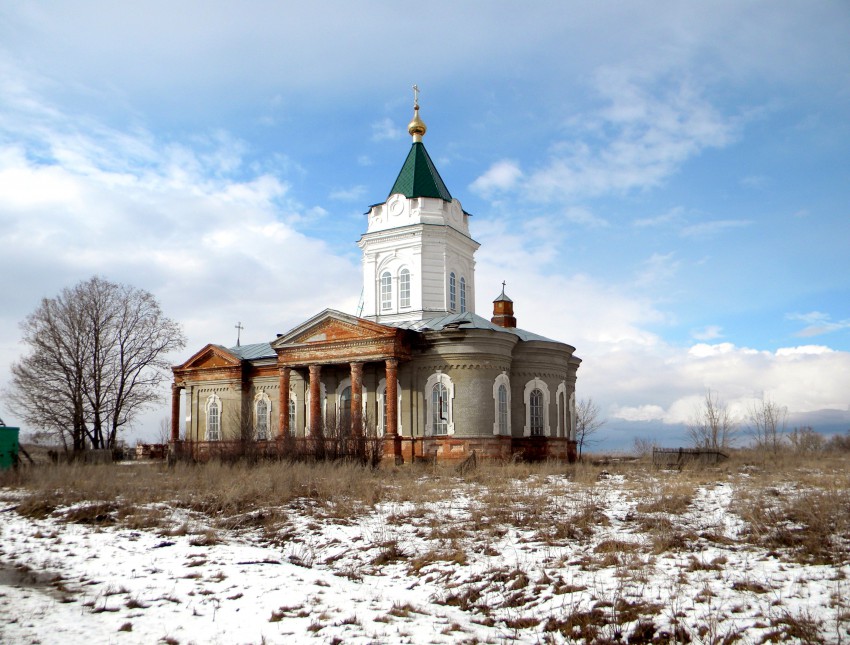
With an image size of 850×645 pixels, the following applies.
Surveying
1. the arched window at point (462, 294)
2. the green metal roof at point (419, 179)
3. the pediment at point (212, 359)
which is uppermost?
the green metal roof at point (419, 179)

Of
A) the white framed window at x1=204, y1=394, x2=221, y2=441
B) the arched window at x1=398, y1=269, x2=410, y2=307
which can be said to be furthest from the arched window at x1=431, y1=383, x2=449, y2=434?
the white framed window at x1=204, y1=394, x2=221, y2=441

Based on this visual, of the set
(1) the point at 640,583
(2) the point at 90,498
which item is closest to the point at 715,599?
(1) the point at 640,583

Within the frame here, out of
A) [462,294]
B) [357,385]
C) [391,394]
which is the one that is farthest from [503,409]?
[462,294]

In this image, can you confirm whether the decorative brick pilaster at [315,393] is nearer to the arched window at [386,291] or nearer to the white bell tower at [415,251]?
the white bell tower at [415,251]

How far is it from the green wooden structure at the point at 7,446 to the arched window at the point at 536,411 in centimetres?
1889

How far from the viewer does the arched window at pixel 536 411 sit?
98.1ft

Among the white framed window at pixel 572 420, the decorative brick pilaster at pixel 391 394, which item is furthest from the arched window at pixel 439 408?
the white framed window at pixel 572 420

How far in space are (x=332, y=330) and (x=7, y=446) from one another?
12.2 metres

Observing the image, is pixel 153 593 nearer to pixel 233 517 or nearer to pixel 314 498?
pixel 233 517

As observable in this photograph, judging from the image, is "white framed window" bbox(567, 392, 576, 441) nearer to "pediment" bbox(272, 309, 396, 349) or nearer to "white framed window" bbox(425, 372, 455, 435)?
"white framed window" bbox(425, 372, 455, 435)

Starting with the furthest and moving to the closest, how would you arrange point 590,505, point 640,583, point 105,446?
point 105,446, point 590,505, point 640,583

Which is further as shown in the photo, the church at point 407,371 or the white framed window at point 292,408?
the white framed window at point 292,408

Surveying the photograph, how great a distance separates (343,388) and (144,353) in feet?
50.7

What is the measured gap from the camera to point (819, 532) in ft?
34.6
